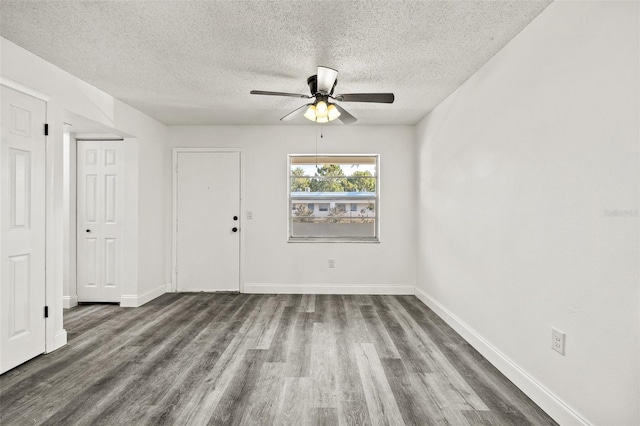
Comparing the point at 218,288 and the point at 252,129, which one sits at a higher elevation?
the point at 252,129

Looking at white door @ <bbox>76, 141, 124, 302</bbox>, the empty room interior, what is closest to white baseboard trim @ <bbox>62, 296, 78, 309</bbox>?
the empty room interior

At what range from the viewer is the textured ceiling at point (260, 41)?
2064 mm

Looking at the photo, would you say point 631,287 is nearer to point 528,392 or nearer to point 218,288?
point 528,392

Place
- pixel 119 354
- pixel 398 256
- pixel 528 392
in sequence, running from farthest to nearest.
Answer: pixel 398 256, pixel 119 354, pixel 528 392

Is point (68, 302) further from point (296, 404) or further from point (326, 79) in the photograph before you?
point (326, 79)

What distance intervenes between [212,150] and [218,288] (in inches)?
79.7

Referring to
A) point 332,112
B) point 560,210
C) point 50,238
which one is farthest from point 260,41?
point 50,238

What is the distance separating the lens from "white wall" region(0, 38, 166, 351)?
2.69 metres

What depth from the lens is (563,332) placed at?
191 centimetres

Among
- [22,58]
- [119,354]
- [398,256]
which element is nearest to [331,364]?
[119,354]

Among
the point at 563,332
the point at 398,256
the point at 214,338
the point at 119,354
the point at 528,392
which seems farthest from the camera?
the point at 398,256

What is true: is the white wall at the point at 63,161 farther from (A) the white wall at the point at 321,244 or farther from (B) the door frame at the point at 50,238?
(A) the white wall at the point at 321,244

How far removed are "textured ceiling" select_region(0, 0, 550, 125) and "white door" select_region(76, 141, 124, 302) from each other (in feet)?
3.27

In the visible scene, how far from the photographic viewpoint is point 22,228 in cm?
259
